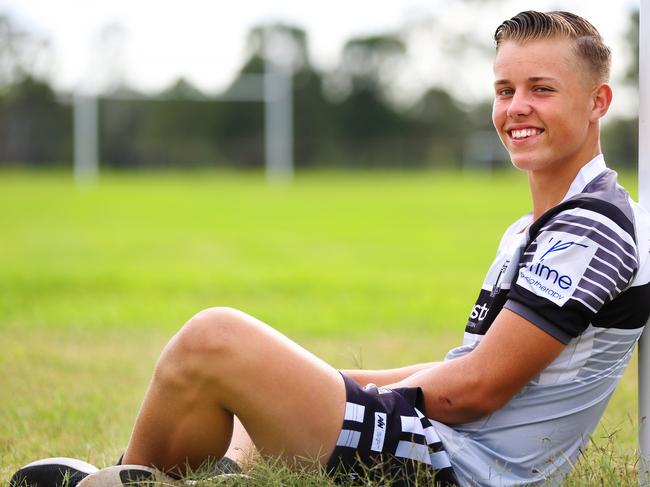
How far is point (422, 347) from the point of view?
6043 millimetres

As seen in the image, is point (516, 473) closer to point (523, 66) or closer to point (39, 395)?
point (523, 66)

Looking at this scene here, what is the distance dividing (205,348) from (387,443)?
47cm

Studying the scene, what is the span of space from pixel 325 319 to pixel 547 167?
16.9 ft

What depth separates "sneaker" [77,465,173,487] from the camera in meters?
2.28

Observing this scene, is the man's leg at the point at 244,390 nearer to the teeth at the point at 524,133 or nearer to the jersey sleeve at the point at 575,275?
the jersey sleeve at the point at 575,275

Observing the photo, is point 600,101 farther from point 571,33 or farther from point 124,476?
point 124,476

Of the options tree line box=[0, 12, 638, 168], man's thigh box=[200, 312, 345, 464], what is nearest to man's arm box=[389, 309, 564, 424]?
man's thigh box=[200, 312, 345, 464]

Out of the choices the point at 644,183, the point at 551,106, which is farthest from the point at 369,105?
the point at 551,106

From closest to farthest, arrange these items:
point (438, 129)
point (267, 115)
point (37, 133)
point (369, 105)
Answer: point (37, 133) < point (267, 115) < point (438, 129) < point (369, 105)

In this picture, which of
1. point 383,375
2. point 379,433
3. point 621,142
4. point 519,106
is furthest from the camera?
point 621,142

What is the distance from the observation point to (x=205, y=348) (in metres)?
2.17

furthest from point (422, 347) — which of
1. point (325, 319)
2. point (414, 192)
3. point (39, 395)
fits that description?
point (414, 192)

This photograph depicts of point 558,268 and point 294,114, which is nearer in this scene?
point 558,268

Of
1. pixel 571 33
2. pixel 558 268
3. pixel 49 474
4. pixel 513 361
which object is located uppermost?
pixel 571 33
